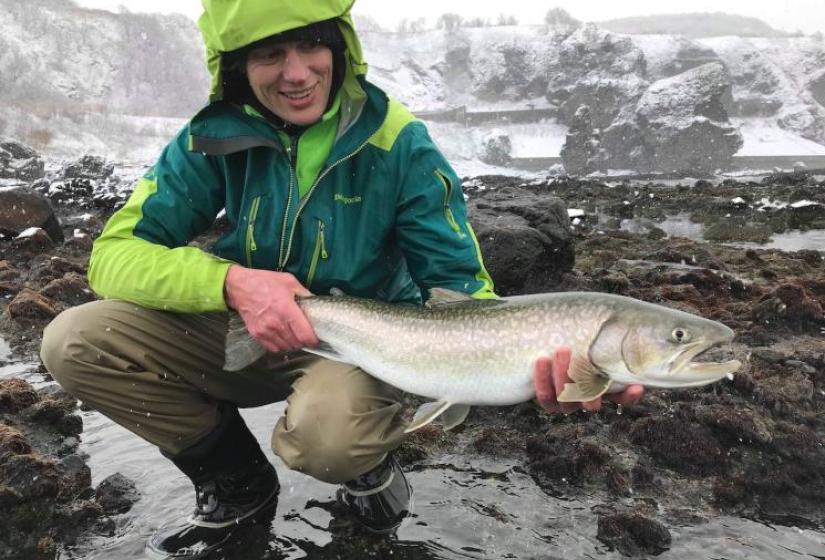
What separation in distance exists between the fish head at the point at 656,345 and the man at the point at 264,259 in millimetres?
813

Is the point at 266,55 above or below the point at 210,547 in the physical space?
above

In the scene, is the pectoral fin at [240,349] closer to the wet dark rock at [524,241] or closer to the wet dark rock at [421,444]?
the wet dark rock at [421,444]

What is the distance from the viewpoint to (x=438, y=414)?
2.73 meters

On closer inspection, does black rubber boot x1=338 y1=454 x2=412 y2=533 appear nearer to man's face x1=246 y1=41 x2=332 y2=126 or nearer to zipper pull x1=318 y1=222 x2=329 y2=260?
zipper pull x1=318 y1=222 x2=329 y2=260

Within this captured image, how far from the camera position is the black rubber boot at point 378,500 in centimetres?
311

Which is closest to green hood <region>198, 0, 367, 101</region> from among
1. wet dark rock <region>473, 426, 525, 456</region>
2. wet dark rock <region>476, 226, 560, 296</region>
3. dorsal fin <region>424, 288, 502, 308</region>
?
dorsal fin <region>424, 288, 502, 308</region>

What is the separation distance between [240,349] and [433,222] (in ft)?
3.58

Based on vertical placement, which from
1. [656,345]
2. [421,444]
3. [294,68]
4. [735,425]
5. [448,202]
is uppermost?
[294,68]

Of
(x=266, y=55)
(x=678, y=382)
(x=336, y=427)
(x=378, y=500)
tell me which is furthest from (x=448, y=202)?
(x=378, y=500)

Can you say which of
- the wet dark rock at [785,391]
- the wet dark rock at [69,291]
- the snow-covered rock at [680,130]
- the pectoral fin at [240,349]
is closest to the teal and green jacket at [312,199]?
the pectoral fin at [240,349]

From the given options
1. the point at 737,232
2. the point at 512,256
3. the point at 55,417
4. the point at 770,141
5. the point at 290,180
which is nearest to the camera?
the point at 290,180

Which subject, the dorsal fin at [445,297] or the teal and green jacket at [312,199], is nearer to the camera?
the dorsal fin at [445,297]

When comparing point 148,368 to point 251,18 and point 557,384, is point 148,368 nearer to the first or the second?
point 251,18

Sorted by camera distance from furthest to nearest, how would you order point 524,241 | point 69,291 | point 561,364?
point 69,291
point 524,241
point 561,364
